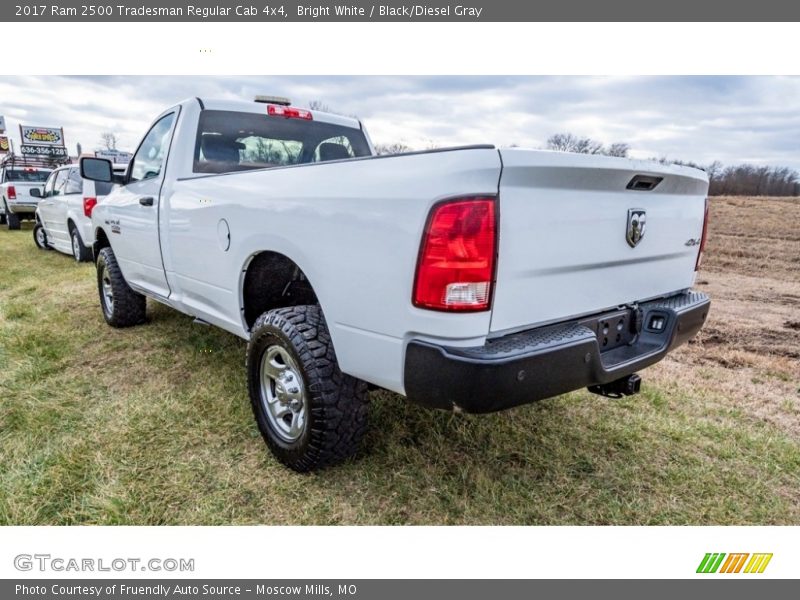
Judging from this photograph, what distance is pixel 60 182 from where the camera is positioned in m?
9.59

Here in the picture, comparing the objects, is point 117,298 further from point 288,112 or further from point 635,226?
point 635,226

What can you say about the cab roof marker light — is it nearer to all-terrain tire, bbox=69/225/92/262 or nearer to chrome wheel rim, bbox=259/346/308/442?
chrome wheel rim, bbox=259/346/308/442

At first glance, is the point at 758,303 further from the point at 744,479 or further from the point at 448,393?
the point at 448,393

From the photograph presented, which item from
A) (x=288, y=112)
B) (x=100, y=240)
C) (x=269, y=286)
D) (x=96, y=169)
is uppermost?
(x=288, y=112)

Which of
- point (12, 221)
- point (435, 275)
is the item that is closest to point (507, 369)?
point (435, 275)

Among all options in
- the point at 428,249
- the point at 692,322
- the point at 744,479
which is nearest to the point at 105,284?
the point at 428,249

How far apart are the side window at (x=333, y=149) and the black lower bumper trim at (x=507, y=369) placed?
8.20 ft

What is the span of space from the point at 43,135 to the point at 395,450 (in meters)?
37.9

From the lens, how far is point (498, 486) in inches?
94.5

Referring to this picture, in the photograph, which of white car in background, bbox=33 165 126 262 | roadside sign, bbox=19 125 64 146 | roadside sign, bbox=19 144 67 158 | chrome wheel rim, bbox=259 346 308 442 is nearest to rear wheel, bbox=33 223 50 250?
white car in background, bbox=33 165 126 262

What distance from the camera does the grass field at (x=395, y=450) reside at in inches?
88.4

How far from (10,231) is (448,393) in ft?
51.8

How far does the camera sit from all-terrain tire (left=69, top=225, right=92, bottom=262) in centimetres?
845

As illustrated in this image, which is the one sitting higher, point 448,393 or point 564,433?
point 448,393
